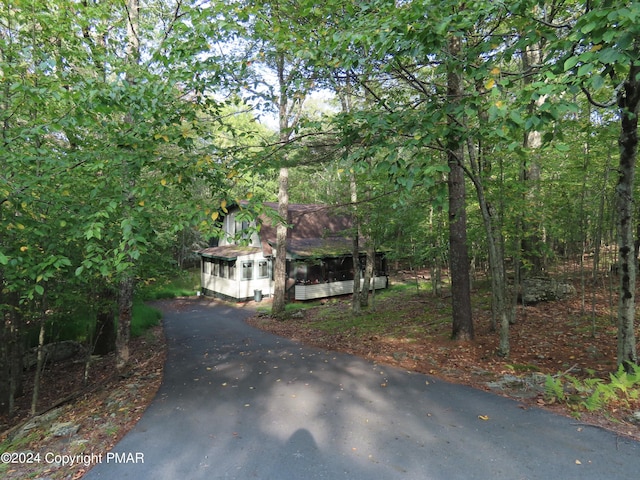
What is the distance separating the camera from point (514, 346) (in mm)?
6770

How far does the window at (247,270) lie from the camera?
62.5ft

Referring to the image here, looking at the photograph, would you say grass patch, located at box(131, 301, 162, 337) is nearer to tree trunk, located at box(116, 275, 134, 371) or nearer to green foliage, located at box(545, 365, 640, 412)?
tree trunk, located at box(116, 275, 134, 371)

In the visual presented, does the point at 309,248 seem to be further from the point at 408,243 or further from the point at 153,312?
the point at 153,312

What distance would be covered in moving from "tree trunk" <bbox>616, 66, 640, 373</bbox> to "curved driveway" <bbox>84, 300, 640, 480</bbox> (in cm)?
157

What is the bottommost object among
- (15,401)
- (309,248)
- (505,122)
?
(15,401)

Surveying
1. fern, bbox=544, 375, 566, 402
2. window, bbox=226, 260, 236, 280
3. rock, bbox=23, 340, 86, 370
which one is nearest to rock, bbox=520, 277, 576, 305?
fern, bbox=544, 375, 566, 402

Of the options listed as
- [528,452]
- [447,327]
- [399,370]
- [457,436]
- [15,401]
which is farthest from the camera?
[447,327]

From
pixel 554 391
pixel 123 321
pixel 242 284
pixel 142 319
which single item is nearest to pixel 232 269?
pixel 242 284

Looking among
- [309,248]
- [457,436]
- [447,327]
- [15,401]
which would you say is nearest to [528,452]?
[457,436]

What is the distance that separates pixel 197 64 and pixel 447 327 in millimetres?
8018

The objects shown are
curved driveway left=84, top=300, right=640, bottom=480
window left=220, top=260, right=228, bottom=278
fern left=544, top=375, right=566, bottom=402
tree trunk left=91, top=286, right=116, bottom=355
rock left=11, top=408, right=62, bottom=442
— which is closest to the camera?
curved driveway left=84, top=300, right=640, bottom=480

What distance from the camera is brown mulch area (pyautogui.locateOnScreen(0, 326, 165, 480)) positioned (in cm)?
394

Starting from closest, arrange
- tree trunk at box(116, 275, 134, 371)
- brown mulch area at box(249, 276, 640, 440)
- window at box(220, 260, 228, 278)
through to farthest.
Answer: brown mulch area at box(249, 276, 640, 440) < tree trunk at box(116, 275, 134, 371) < window at box(220, 260, 228, 278)

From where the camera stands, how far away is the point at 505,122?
3184 mm
